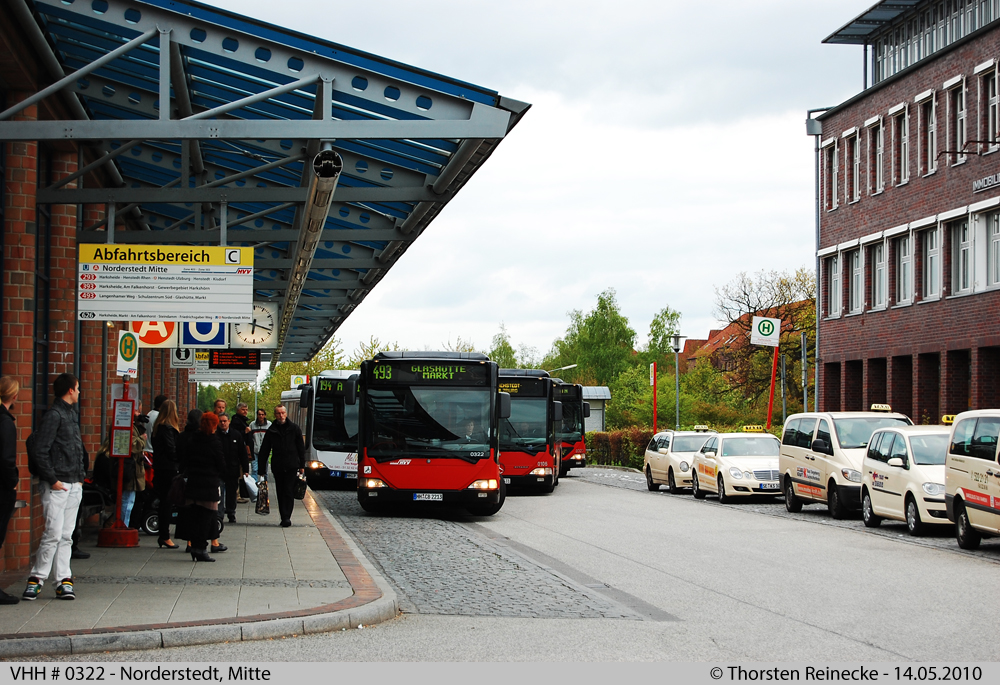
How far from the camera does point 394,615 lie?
9852mm

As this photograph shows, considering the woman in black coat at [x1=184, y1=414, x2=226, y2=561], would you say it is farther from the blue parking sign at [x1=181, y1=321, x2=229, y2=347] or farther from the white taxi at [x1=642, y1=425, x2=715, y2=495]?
the white taxi at [x1=642, y1=425, x2=715, y2=495]

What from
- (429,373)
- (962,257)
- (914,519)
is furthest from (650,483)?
(914,519)

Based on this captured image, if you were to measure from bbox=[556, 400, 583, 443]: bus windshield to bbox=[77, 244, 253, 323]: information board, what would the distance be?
28030 mm

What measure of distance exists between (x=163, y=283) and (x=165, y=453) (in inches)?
112

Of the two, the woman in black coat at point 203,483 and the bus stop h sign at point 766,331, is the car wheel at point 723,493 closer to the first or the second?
the bus stop h sign at point 766,331

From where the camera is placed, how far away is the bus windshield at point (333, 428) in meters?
32.2

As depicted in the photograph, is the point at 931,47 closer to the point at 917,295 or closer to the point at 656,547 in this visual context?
the point at 917,295

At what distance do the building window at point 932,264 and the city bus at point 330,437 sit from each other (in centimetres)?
1686

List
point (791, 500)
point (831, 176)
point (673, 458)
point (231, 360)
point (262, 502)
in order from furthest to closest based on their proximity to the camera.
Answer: point (831, 176) < point (673, 458) < point (231, 360) < point (791, 500) < point (262, 502)

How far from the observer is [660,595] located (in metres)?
11.5

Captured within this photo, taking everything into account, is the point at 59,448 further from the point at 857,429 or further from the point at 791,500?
the point at 791,500

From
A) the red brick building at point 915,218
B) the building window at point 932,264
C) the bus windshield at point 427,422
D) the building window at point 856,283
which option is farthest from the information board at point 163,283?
the building window at point 856,283

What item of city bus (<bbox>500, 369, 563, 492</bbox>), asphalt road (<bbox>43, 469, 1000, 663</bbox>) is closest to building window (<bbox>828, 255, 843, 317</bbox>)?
city bus (<bbox>500, 369, 563, 492</bbox>)

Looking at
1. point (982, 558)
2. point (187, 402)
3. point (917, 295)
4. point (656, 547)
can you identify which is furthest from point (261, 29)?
→ point (917, 295)
